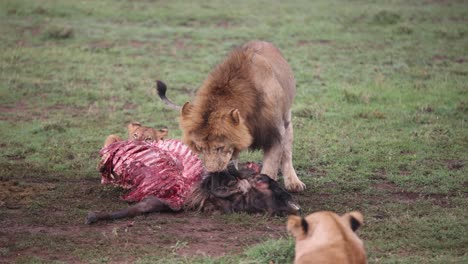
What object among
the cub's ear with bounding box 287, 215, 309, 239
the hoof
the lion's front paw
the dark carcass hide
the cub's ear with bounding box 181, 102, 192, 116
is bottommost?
the lion's front paw

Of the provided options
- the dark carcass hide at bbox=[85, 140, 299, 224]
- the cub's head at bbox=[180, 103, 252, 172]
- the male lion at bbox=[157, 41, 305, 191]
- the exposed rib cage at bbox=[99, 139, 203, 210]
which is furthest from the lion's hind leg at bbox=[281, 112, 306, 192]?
the cub's head at bbox=[180, 103, 252, 172]

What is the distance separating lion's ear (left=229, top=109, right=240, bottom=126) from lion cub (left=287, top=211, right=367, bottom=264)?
64.9 inches

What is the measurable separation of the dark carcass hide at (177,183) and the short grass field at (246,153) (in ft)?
0.35

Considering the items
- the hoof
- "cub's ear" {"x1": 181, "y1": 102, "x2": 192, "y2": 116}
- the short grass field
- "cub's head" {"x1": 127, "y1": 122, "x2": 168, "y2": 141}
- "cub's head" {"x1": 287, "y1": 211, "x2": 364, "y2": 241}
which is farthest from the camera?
"cub's head" {"x1": 127, "y1": 122, "x2": 168, "y2": 141}

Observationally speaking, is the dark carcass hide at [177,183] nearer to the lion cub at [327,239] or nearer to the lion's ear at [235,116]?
the lion's ear at [235,116]

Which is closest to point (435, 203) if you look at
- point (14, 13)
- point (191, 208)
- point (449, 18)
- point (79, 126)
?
point (191, 208)

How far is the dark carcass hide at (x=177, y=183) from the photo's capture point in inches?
212

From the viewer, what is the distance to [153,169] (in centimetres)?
572

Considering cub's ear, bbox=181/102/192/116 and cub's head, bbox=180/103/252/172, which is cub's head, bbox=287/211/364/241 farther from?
A: cub's ear, bbox=181/102/192/116

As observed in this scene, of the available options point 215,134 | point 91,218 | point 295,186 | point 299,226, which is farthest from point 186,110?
point 299,226

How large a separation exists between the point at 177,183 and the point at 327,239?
2376mm

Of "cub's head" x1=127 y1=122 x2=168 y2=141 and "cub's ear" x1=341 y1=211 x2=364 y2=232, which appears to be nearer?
"cub's ear" x1=341 y1=211 x2=364 y2=232

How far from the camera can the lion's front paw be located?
20.4 feet

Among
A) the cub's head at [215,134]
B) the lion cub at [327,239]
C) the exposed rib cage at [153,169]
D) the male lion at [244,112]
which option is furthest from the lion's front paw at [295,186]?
the lion cub at [327,239]
